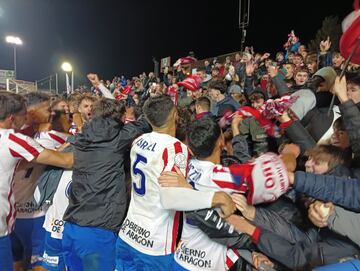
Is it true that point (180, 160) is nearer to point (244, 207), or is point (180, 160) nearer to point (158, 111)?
point (158, 111)

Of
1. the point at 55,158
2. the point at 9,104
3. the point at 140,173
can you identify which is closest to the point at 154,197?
the point at 140,173

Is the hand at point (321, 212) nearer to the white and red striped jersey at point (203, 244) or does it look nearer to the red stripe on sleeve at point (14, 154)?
the white and red striped jersey at point (203, 244)

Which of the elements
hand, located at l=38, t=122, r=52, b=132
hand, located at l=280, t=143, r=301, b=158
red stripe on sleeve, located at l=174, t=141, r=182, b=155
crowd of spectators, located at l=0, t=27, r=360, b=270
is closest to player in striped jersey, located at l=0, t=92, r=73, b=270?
crowd of spectators, located at l=0, t=27, r=360, b=270

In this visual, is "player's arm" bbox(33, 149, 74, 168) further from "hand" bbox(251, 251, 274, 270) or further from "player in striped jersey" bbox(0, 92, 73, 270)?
"hand" bbox(251, 251, 274, 270)

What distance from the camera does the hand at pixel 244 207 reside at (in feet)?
7.94

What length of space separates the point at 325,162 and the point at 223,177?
722mm

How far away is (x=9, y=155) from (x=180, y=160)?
1.47 meters

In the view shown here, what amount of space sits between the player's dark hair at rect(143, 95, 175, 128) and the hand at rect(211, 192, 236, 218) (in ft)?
3.00

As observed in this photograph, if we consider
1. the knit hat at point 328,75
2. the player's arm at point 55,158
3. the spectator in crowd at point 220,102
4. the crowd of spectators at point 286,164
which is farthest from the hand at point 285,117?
the spectator in crowd at point 220,102

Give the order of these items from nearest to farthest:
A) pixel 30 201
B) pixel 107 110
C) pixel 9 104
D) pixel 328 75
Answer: pixel 9 104 → pixel 328 75 → pixel 107 110 → pixel 30 201

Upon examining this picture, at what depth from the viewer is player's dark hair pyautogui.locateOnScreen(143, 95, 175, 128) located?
303cm

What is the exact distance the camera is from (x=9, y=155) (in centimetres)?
313

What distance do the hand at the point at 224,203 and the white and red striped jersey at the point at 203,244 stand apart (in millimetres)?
138

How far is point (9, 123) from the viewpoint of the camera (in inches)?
131
